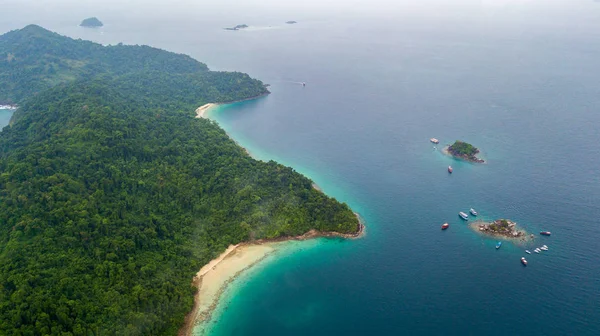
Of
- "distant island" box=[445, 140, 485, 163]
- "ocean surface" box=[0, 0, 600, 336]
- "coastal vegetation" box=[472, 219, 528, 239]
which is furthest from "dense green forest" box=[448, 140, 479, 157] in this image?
"coastal vegetation" box=[472, 219, 528, 239]

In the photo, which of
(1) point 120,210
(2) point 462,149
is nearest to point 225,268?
(1) point 120,210

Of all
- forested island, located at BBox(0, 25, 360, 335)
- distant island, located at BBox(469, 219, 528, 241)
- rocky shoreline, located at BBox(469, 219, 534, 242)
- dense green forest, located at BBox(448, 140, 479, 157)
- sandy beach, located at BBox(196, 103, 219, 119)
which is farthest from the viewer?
sandy beach, located at BBox(196, 103, 219, 119)

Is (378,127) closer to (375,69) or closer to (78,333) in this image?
(375,69)

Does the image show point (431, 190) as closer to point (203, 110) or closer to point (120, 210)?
point (120, 210)

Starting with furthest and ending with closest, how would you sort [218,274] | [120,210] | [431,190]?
1. [431,190]
2. [120,210]
3. [218,274]

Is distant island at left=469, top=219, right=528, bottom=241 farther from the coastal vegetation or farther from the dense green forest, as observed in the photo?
the dense green forest

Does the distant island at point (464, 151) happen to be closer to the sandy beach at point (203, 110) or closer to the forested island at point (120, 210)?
the forested island at point (120, 210)
